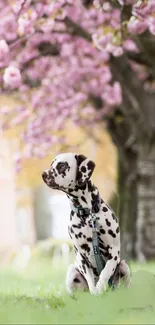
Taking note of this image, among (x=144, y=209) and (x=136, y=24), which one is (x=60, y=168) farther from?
(x=144, y=209)

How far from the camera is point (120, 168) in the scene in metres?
16.8

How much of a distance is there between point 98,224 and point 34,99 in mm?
9030

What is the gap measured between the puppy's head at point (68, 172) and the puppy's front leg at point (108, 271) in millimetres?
670

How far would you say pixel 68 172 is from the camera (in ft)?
19.5

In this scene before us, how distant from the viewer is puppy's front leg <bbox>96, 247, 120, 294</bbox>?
6.09 m

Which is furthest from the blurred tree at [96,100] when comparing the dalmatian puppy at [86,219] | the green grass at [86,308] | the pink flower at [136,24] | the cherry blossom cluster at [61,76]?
the green grass at [86,308]

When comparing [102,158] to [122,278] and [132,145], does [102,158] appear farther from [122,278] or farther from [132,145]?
[122,278]

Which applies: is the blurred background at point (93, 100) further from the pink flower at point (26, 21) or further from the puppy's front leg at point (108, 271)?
the puppy's front leg at point (108, 271)

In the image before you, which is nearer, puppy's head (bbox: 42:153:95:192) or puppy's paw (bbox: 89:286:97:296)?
puppy's head (bbox: 42:153:95:192)

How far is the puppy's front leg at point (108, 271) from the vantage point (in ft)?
20.0

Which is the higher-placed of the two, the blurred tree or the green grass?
the blurred tree

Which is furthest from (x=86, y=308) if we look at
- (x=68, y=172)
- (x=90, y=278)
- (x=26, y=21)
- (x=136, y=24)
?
(x=136, y=24)

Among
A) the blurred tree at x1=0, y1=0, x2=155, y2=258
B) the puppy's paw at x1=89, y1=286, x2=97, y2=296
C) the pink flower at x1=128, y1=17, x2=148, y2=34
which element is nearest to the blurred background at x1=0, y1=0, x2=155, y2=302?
the blurred tree at x1=0, y1=0, x2=155, y2=258

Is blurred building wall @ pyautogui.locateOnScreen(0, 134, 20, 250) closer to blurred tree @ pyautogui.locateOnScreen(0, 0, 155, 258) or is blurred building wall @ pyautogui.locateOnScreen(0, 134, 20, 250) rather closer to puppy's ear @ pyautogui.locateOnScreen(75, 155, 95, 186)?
blurred tree @ pyautogui.locateOnScreen(0, 0, 155, 258)
